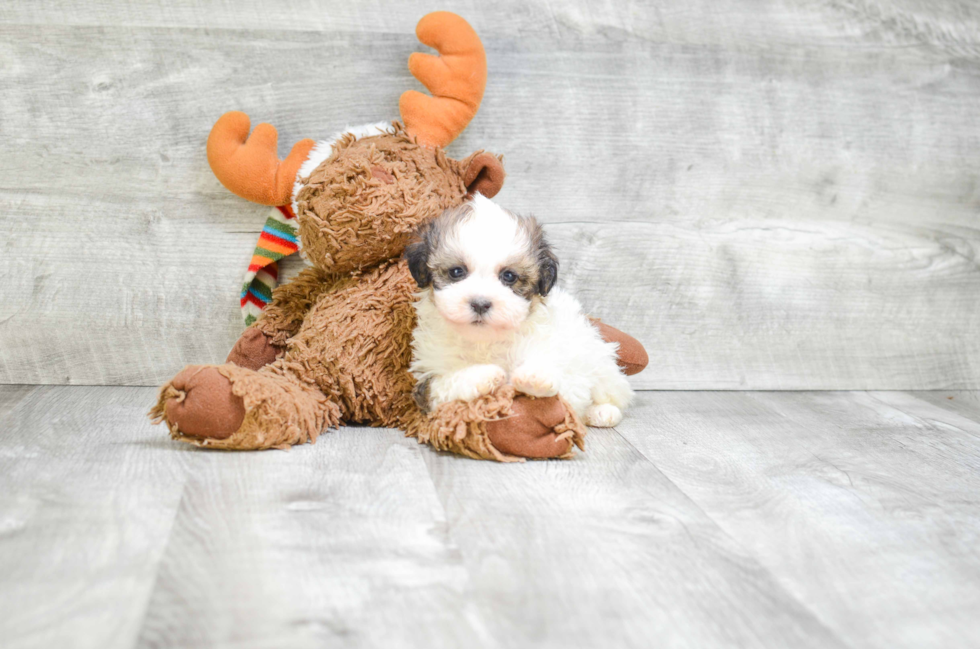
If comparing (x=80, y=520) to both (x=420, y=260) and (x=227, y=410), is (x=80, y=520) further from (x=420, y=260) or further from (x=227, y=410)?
(x=420, y=260)

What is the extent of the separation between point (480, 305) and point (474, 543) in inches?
12.8

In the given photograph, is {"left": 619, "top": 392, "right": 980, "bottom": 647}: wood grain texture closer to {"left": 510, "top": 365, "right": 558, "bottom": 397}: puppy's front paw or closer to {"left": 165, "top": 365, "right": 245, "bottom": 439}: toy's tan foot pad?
{"left": 510, "top": 365, "right": 558, "bottom": 397}: puppy's front paw

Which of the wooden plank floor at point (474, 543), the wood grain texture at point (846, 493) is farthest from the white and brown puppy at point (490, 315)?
the wood grain texture at point (846, 493)

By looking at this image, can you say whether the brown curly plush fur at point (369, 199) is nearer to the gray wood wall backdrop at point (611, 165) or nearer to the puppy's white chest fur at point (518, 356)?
the puppy's white chest fur at point (518, 356)

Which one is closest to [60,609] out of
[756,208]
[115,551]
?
[115,551]

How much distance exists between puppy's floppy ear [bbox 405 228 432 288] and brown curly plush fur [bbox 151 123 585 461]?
0.11 meters

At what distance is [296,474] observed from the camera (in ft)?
3.34

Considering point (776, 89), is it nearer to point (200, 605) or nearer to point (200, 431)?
point (200, 431)

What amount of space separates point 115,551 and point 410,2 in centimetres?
107

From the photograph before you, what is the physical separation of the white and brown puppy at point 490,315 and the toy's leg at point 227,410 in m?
0.20

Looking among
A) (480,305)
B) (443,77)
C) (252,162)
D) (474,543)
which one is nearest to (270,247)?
(252,162)

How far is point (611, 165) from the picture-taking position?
5.05ft

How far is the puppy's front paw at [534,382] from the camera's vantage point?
1.07 meters

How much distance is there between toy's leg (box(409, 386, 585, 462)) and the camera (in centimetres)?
109
